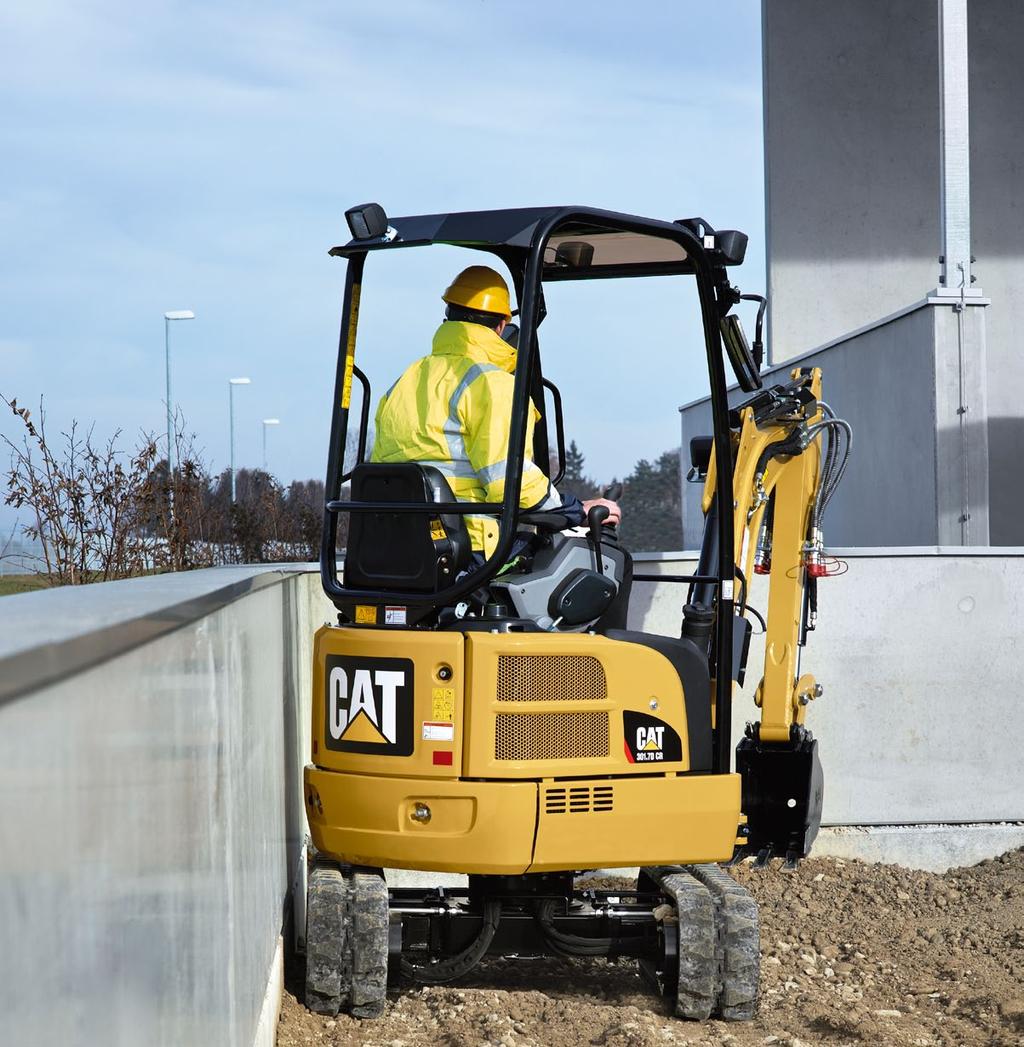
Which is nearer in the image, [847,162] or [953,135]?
[953,135]

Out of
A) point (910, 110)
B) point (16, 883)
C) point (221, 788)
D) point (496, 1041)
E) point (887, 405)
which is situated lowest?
point (496, 1041)

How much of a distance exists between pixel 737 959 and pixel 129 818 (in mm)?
4273

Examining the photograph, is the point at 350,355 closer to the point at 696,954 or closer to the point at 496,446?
the point at 496,446

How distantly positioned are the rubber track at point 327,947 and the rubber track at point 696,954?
4.43 feet

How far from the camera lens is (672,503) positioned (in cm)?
3431

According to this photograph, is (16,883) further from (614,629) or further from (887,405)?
(887,405)

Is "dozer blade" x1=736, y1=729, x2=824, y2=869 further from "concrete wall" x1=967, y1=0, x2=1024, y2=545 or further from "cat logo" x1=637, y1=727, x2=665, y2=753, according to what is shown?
"concrete wall" x1=967, y1=0, x2=1024, y2=545

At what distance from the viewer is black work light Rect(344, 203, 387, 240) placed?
5.66 metres

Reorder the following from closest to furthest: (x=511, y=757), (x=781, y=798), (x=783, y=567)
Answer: (x=511, y=757) < (x=781, y=798) < (x=783, y=567)

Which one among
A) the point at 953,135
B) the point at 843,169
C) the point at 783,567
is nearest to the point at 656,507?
the point at 843,169

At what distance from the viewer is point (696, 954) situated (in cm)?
600

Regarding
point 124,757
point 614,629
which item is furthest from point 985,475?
point 124,757

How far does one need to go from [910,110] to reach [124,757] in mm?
18584

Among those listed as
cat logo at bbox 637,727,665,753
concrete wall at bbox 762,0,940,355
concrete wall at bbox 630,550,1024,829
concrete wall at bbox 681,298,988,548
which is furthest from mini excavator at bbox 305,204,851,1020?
concrete wall at bbox 762,0,940,355
